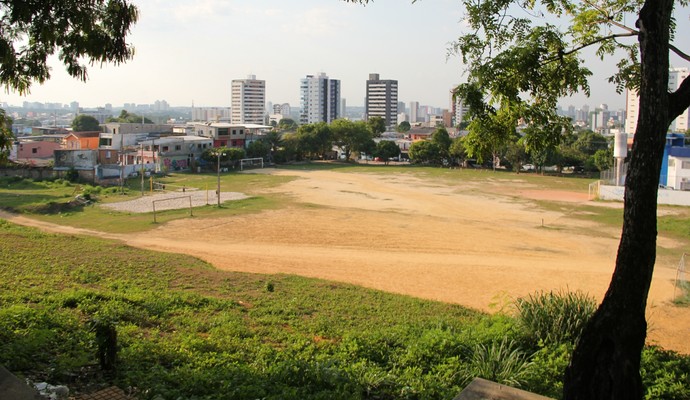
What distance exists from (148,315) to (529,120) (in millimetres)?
7060

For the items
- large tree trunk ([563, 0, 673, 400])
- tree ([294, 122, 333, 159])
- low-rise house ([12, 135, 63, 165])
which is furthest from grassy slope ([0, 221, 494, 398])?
tree ([294, 122, 333, 159])

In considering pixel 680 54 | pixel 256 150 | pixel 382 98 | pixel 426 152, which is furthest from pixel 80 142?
pixel 382 98

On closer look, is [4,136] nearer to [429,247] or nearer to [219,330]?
[219,330]

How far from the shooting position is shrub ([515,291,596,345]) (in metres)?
9.02

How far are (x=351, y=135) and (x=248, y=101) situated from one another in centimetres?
11928

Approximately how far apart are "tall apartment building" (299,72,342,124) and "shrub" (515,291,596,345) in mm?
175550

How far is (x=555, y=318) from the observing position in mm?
9281

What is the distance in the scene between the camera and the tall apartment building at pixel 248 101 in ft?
599

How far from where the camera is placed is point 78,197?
118 feet

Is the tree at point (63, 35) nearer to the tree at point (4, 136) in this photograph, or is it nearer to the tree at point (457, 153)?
the tree at point (4, 136)

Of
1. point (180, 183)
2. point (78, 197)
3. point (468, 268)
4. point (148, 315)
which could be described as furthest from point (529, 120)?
point (180, 183)

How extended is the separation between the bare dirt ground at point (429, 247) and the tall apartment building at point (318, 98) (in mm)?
147343

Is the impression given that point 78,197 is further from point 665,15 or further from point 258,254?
point 665,15

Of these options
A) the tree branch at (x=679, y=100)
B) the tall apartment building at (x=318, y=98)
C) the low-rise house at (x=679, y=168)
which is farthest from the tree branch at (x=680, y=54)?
the tall apartment building at (x=318, y=98)
